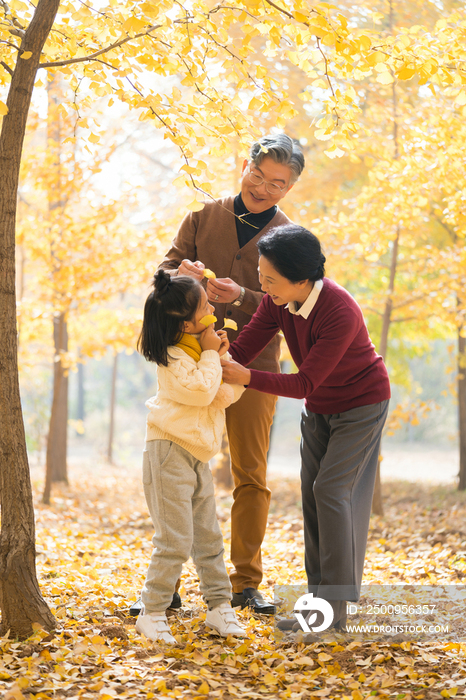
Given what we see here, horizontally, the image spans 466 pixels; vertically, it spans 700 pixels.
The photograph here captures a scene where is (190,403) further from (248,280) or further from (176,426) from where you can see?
(248,280)

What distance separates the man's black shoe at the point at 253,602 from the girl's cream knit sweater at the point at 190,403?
2.81 ft

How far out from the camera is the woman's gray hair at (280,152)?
2768mm

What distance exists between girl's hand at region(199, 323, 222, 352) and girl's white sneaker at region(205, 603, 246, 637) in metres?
1.11

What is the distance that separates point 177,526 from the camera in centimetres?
243

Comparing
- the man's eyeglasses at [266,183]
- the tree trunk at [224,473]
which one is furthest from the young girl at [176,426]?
the tree trunk at [224,473]

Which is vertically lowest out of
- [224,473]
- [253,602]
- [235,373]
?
[224,473]

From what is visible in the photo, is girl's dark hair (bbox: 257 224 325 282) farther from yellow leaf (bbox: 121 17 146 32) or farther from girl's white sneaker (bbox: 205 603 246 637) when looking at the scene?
girl's white sneaker (bbox: 205 603 246 637)

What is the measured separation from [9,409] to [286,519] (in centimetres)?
429

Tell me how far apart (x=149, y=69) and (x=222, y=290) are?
3.45ft

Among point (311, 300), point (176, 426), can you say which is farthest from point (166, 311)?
point (311, 300)

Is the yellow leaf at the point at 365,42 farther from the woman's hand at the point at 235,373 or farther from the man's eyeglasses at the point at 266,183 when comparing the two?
the woman's hand at the point at 235,373

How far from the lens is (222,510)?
6.91 m

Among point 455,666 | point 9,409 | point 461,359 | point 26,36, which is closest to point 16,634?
point 9,409

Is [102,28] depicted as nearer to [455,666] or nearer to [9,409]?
[9,409]
